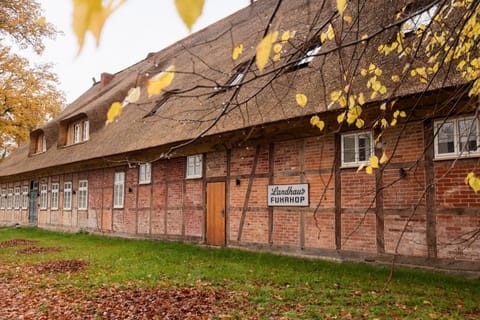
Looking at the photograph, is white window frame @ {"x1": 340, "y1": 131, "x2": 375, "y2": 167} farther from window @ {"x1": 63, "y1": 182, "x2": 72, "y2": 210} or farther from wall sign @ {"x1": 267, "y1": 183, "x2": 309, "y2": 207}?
window @ {"x1": 63, "y1": 182, "x2": 72, "y2": 210}

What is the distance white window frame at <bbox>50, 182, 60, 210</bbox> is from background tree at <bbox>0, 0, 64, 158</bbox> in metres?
2.96

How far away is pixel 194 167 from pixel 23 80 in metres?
12.0

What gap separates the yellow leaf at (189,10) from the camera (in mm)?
914

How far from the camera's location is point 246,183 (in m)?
9.66

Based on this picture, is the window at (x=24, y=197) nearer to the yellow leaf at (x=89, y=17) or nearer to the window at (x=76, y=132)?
the window at (x=76, y=132)

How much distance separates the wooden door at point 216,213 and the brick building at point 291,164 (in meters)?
0.04

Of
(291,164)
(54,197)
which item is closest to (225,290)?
(291,164)

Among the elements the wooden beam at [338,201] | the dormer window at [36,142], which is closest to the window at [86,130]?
the dormer window at [36,142]

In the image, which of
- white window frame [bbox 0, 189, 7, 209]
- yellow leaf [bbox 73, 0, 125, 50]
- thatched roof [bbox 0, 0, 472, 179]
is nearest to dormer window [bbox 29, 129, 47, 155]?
thatched roof [bbox 0, 0, 472, 179]

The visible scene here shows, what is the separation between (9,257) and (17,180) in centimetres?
1462

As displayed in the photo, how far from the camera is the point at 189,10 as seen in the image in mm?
922

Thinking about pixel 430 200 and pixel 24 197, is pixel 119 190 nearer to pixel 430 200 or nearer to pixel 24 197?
pixel 430 200

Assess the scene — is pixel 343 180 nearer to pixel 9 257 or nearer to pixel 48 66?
pixel 9 257

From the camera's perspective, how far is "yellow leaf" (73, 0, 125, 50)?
85cm
